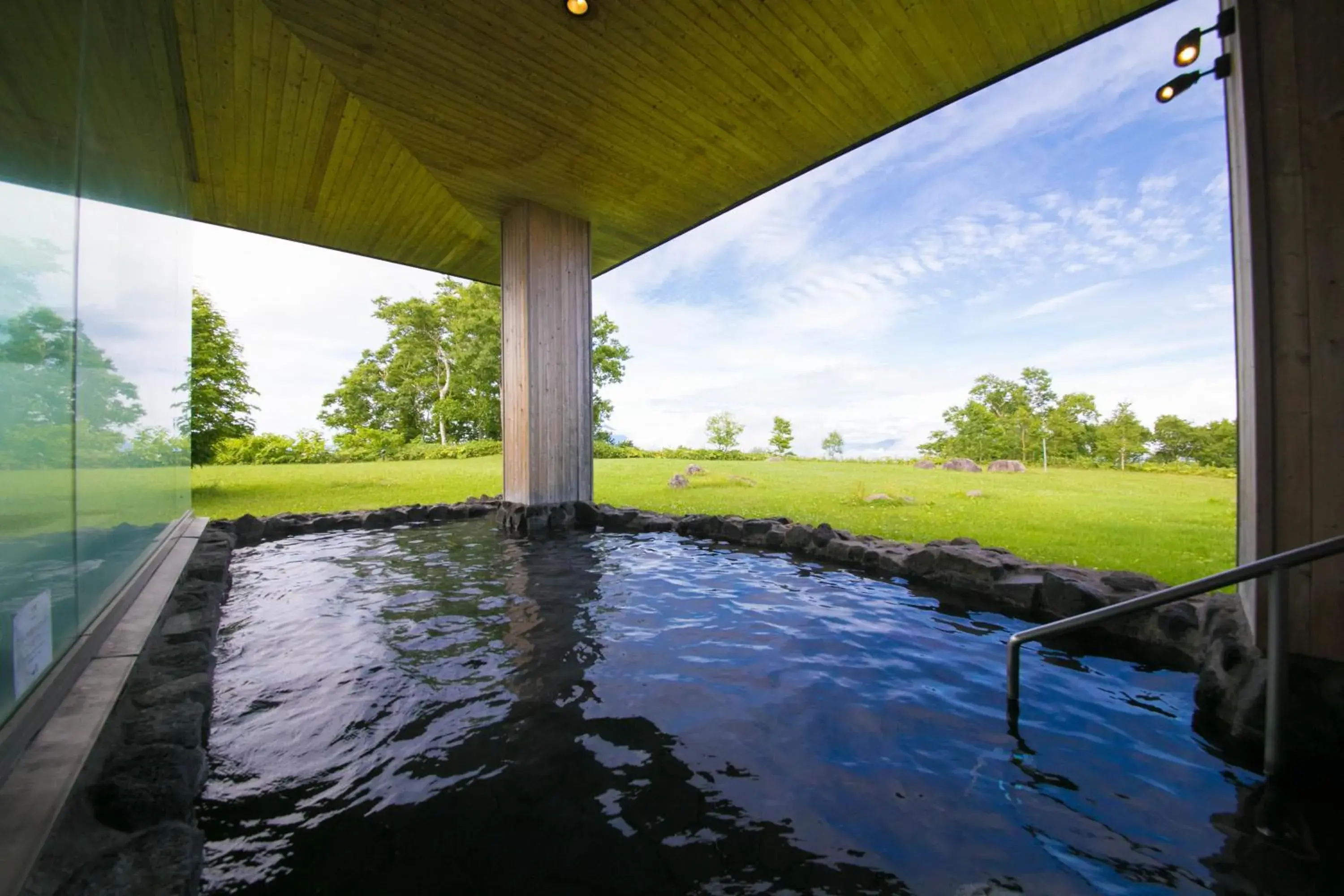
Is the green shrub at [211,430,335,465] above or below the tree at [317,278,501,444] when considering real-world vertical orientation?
below

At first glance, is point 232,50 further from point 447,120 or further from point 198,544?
point 198,544

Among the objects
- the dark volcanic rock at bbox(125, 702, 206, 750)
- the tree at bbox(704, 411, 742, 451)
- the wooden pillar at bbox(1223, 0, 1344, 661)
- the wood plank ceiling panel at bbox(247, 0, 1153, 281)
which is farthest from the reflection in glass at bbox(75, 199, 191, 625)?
the tree at bbox(704, 411, 742, 451)

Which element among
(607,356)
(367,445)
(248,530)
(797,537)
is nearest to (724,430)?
(607,356)

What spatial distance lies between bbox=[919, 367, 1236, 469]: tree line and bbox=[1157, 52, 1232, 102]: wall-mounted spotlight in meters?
4.59

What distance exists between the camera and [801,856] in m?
1.27

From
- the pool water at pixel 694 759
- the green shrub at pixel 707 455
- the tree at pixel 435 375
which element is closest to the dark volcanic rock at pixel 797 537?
the pool water at pixel 694 759

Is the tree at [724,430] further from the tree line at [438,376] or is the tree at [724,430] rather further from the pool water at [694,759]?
the pool water at [694,759]

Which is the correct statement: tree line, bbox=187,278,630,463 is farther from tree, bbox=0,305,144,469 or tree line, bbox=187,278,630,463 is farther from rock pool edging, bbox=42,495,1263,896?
tree, bbox=0,305,144,469

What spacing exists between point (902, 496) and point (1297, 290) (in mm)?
6127

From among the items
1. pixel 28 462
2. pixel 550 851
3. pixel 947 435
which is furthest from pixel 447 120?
pixel 947 435

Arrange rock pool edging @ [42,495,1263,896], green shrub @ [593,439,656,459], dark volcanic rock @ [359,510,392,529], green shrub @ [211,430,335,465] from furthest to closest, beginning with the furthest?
green shrub @ [593,439,656,459], green shrub @ [211,430,335,465], dark volcanic rock @ [359,510,392,529], rock pool edging @ [42,495,1263,896]

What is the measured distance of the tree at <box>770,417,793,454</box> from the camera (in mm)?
20562

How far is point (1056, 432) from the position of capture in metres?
10.4

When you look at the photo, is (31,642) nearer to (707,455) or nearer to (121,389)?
(121,389)
